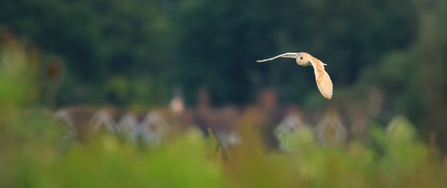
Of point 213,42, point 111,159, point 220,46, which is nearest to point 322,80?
point 111,159

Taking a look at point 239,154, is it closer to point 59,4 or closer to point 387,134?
point 387,134

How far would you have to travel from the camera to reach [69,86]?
43.2 m

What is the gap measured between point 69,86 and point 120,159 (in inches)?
1599

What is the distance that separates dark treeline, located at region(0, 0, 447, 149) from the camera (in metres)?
46.4

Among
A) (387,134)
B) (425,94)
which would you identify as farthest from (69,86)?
(387,134)

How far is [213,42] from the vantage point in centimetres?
5319

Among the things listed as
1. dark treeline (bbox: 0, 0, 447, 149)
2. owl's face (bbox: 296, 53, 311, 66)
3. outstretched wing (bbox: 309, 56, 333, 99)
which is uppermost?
owl's face (bbox: 296, 53, 311, 66)

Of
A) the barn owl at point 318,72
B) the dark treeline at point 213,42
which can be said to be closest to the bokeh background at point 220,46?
the dark treeline at point 213,42

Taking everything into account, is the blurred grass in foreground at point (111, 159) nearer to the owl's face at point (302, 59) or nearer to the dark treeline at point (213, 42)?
the owl's face at point (302, 59)

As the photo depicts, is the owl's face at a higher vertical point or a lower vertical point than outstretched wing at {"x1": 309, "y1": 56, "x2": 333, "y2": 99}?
higher

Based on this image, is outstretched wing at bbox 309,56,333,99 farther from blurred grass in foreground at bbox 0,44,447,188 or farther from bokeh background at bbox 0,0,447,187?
bokeh background at bbox 0,0,447,187

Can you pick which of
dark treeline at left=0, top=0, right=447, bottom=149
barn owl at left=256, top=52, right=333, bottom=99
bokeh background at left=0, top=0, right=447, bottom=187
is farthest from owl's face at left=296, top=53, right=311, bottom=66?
dark treeline at left=0, top=0, right=447, bottom=149

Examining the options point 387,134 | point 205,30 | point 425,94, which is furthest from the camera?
point 205,30

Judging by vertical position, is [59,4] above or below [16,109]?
below
